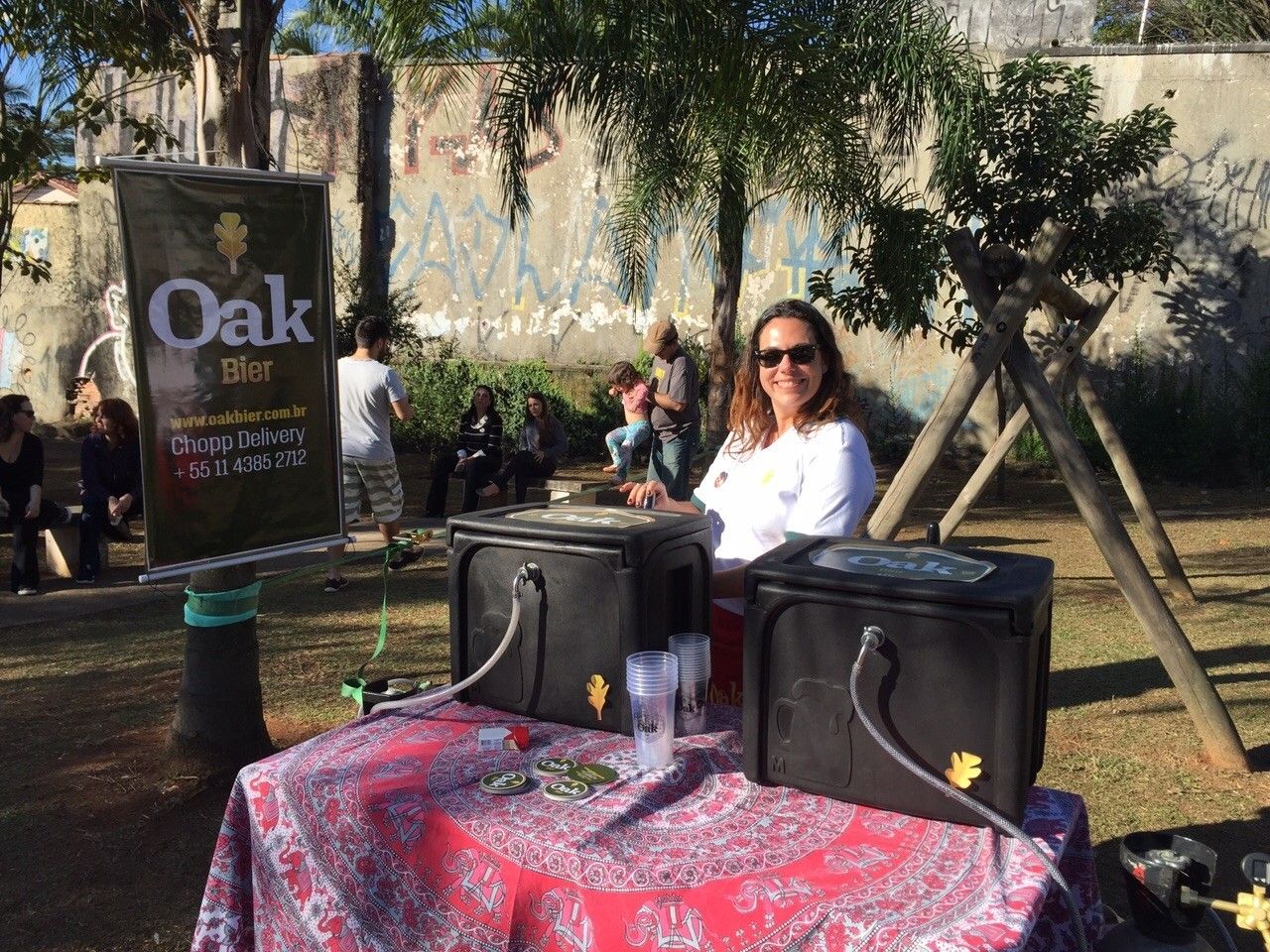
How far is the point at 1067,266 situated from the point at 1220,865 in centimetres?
647

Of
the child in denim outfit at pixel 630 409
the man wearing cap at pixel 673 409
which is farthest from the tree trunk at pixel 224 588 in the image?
the child in denim outfit at pixel 630 409

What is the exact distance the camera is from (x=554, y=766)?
209 centimetres

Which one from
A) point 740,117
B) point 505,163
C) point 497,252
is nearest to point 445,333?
point 497,252

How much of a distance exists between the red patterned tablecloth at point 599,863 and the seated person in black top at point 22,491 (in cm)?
648

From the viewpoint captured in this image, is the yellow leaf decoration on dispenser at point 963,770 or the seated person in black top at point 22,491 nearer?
the yellow leaf decoration on dispenser at point 963,770

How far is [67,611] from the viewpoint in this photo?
7.20 m

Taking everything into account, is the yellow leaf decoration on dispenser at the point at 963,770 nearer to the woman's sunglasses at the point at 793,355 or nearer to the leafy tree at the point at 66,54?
the woman's sunglasses at the point at 793,355

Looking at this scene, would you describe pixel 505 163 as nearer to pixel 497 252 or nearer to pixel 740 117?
pixel 740 117

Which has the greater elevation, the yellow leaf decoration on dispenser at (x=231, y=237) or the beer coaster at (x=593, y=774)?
the yellow leaf decoration on dispenser at (x=231, y=237)

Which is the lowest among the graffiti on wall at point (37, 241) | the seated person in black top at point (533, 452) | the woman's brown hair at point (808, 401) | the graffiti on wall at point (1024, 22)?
the seated person in black top at point (533, 452)

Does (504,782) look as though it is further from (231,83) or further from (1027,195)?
(1027,195)

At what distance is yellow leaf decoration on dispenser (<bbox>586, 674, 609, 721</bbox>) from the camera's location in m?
2.18

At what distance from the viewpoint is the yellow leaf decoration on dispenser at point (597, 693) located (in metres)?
2.18

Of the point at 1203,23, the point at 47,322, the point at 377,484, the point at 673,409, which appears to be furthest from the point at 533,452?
the point at 1203,23
